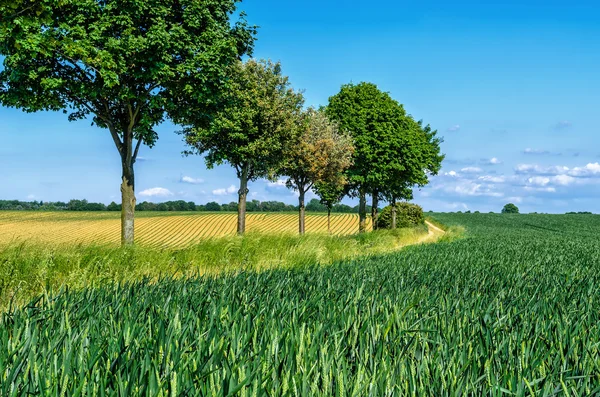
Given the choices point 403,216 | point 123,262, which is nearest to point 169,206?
point 403,216

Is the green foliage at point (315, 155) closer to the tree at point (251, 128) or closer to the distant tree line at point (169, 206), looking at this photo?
the tree at point (251, 128)

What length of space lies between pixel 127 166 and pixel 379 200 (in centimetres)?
2918

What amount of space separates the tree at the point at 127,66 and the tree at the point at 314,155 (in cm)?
1008

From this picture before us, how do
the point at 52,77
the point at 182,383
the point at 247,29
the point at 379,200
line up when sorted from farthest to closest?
the point at 379,200 → the point at 247,29 → the point at 52,77 → the point at 182,383

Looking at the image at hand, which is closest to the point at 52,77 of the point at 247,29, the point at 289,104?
the point at 247,29

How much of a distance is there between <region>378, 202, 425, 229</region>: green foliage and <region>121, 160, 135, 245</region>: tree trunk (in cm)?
3203

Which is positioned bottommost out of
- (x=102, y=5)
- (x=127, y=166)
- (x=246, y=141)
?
(x=127, y=166)

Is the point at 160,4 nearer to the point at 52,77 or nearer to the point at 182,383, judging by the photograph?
the point at 52,77

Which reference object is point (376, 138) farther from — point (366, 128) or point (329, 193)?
point (329, 193)

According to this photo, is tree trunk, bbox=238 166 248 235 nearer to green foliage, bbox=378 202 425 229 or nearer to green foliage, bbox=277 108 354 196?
green foliage, bbox=277 108 354 196

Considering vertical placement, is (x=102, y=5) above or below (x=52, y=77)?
above

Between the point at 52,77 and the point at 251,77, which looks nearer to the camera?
the point at 52,77

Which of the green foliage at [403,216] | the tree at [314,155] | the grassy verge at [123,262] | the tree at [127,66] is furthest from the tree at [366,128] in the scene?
the grassy verge at [123,262]

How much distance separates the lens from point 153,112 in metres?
20.2
